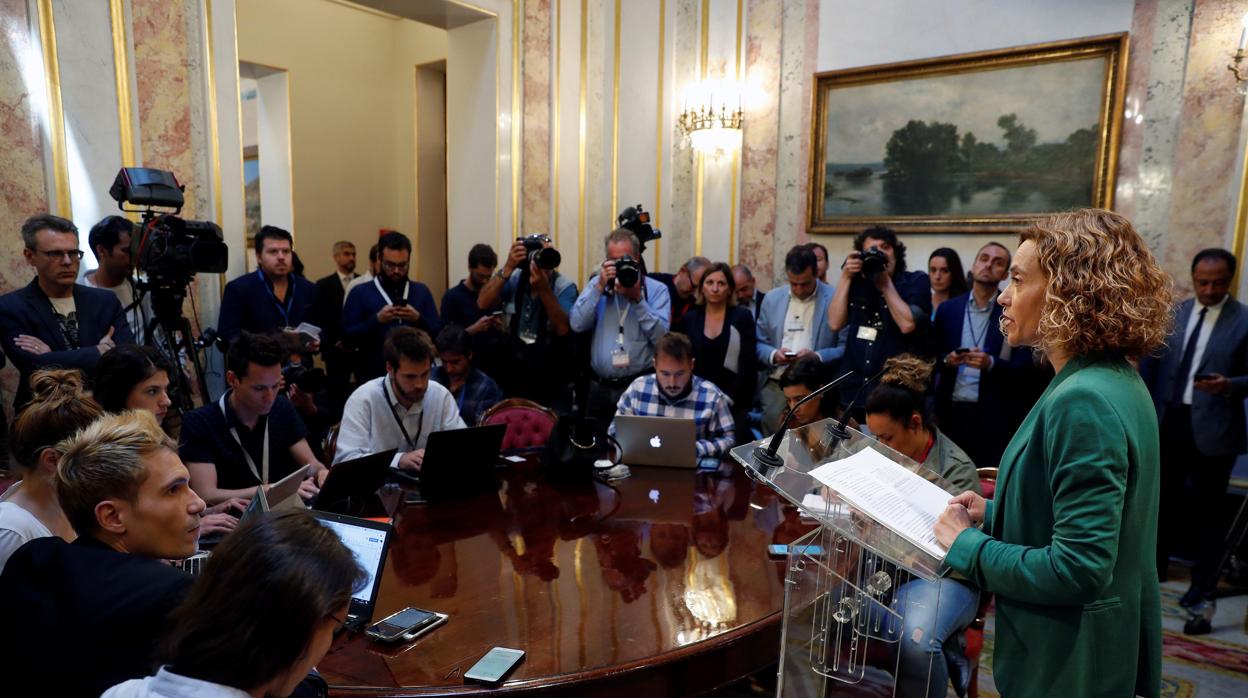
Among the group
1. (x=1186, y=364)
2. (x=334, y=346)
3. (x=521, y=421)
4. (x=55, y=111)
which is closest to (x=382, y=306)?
(x=334, y=346)

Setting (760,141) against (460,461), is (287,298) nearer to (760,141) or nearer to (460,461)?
(460,461)

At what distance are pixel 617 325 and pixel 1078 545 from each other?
3.14 m

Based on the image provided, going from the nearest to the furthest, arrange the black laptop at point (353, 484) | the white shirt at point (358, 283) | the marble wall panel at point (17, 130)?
the black laptop at point (353, 484) → the marble wall panel at point (17, 130) → the white shirt at point (358, 283)

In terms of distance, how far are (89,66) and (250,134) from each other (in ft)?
13.2

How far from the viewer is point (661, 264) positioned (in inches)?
250

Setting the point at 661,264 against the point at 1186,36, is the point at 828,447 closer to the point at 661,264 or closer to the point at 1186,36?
the point at 1186,36

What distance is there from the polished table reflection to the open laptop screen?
3.7 inches

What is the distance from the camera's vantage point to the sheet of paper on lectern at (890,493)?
127 cm

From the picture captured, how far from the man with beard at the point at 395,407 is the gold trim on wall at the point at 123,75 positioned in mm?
1979

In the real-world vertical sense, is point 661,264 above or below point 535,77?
below

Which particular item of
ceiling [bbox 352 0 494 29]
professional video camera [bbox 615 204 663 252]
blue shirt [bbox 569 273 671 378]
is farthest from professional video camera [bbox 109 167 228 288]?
ceiling [bbox 352 0 494 29]

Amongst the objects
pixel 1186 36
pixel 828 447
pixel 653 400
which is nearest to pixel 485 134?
pixel 653 400

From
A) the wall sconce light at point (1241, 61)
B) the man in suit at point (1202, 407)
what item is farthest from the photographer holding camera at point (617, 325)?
the wall sconce light at point (1241, 61)

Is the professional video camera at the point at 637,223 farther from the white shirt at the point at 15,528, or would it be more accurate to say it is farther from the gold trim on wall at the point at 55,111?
the white shirt at the point at 15,528
